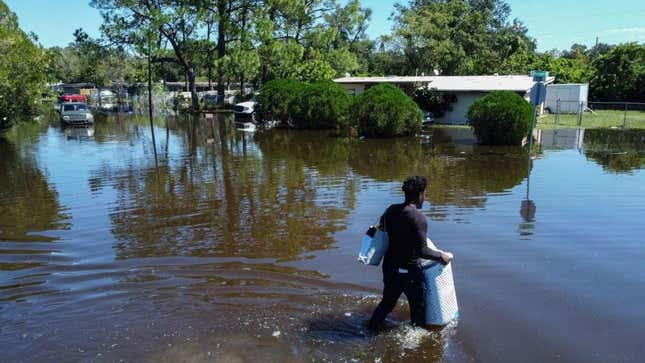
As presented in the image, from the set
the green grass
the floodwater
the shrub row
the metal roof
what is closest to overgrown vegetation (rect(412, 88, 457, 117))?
the metal roof

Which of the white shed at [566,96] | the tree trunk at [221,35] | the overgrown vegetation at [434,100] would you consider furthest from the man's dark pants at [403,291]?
the tree trunk at [221,35]

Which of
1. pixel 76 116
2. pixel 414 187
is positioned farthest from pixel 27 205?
pixel 76 116

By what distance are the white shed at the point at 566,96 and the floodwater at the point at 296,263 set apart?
22926 mm

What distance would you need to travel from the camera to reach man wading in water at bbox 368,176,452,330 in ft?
15.9

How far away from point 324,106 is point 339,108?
0.86 meters

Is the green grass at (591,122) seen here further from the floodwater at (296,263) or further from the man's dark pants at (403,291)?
the man's dark pants at (403,291)

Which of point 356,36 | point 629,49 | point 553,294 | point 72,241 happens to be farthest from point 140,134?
point 356,36

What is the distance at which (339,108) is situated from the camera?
94.9ft

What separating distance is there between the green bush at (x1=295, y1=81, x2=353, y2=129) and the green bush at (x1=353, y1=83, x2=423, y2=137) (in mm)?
3326

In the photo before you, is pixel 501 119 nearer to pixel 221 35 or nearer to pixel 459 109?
pixel 459 109

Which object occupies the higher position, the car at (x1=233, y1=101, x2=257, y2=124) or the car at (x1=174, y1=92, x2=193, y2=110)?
the car at (x1=174, y1=92, x2=193, y2=110)

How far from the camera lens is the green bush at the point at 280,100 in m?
30.9

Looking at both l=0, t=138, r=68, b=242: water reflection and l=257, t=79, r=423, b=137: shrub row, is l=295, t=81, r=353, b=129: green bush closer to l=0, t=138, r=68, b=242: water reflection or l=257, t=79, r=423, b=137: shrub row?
l=257, t=79, r=423, b=137: shrub row

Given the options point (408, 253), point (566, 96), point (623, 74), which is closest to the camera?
point (408, 253)
